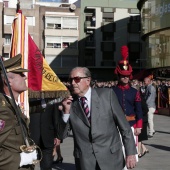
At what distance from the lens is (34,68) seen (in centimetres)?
738

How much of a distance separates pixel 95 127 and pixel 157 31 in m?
37.6

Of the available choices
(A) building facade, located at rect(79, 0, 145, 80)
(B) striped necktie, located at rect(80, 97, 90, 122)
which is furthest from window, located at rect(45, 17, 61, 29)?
(B) striped necktie, located at rect(80, 97, 90, 122)

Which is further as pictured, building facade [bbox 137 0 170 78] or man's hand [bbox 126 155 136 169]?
building facade [bbox 137 0 170 78]

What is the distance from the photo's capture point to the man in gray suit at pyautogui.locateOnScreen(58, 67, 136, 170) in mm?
4832

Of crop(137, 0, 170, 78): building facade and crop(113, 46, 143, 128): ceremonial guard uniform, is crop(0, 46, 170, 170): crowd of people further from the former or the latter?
crop(137, 0, 170, 78): building facade

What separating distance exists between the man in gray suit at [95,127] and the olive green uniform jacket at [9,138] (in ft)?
3.36

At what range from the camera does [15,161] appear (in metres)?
3.84

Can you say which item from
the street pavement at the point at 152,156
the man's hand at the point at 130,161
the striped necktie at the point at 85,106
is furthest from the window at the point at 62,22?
the man's hand at the point at 130,161

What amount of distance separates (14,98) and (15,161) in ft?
1.72

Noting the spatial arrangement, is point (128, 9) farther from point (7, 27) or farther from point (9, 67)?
point (9, 67)

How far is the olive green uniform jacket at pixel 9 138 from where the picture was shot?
12.3 feet

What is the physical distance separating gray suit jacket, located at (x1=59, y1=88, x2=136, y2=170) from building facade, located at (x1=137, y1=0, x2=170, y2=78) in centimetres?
3557

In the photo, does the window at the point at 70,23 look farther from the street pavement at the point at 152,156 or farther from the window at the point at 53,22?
the street pavement at the point at 152,156

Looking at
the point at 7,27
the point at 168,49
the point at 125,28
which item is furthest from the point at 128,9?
the point at 168,49
